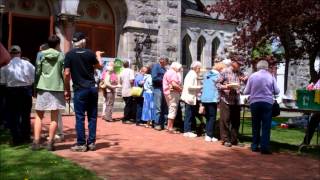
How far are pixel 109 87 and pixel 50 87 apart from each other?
505cm

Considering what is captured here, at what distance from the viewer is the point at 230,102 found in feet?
33.6

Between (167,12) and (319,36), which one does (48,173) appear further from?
(167,12)

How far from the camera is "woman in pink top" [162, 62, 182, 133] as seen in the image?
1152cm

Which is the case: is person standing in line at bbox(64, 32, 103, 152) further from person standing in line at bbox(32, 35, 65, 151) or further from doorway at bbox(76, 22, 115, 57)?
doorway at bbox(76, 22, 115, 57)

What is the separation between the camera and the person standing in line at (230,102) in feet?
33.5

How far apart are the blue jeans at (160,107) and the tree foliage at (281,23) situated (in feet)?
15.4

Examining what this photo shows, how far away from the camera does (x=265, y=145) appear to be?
9445 millimetres

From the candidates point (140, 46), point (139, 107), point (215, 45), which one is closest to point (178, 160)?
point (139, 107)

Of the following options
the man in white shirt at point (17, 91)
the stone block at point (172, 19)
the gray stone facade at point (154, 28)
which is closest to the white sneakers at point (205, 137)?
the man in white shirt at point (17, 91)

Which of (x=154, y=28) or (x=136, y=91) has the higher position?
(x=154, y=28)

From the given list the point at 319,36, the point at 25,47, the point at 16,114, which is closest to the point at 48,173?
the point at 16,114

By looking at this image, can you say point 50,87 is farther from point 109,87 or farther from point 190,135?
point 109,87

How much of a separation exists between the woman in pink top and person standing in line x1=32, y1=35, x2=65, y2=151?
3578mm

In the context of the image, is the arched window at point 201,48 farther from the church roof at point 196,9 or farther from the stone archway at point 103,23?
the stone archway at point 103,23
